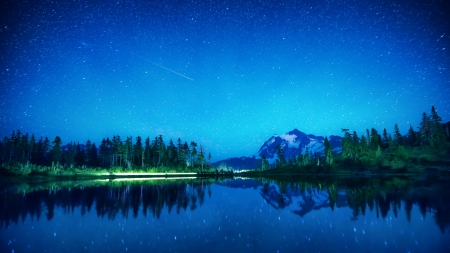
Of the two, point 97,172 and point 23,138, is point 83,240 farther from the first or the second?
point 23,138

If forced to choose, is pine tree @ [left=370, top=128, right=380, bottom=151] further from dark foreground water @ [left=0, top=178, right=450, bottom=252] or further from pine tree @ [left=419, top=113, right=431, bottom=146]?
dark foreground water @ [left=0, top=178, right=450, bottom=252]

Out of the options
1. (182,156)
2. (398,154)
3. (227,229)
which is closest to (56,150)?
(182,156)

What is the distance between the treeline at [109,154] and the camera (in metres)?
94.6

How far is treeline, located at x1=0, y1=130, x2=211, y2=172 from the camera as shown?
94562 millimetres

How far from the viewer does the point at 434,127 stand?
8656cm

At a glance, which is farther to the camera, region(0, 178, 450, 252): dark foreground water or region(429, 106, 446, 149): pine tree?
region(429, 106, 446, 149): pine tree

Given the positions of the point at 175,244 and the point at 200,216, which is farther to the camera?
the point at 200,216

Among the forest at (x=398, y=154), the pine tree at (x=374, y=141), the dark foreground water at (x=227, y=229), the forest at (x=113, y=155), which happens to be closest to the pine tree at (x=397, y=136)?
the forest at (x=398, y=154)

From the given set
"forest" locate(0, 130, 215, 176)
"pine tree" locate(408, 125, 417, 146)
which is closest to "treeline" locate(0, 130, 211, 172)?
"forest" locate(0, 130, 215, 176)

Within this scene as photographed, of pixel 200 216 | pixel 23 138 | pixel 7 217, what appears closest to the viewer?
pixel 7 217

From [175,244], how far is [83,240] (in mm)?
3991

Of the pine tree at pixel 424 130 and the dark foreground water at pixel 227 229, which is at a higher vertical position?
the pine tree at pixel 424 130

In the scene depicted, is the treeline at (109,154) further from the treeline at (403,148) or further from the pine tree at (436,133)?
the pine tree at (436,133)

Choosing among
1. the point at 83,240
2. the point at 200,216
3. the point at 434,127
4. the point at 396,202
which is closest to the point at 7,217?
the point at 83,240
